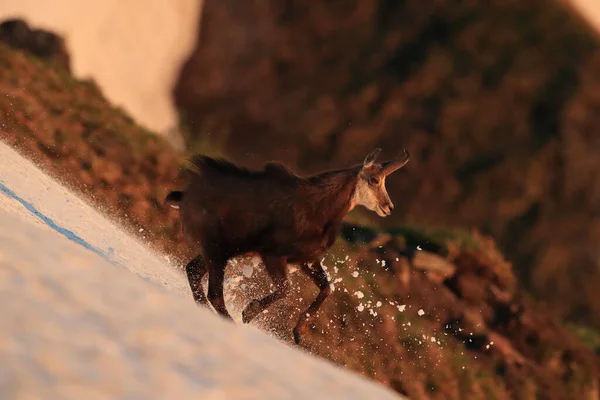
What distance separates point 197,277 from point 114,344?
4.08 metres

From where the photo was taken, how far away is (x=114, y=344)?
452 centimetres

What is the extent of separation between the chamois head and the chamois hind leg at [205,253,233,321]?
4.01ft

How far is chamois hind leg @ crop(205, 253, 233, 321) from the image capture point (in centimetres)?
820

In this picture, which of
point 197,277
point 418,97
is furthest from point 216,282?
→ point 418,97

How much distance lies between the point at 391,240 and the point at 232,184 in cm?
573

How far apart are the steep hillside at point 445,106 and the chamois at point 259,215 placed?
36.3 ft

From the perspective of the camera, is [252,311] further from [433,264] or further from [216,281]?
[433,264]

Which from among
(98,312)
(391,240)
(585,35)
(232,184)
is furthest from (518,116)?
(98,312)

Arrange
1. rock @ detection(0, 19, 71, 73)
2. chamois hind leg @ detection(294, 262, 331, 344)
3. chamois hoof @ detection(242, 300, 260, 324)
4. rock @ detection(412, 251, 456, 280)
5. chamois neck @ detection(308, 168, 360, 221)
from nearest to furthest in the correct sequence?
chamois neck @ detection(308, 168, 360, 221), chamois hoof @ detection(242, 300, 260, 324), chamois hind leg @ detection(294, 262, 331, 344), rock @ detection(412, 251, 456, 280), rock @ detection(0, 19, 71, 73)

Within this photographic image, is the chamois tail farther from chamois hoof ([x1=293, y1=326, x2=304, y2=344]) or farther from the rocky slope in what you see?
the rocky slope

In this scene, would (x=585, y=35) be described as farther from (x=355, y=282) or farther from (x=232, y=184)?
(x=232, y=184)

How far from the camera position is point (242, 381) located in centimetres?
457

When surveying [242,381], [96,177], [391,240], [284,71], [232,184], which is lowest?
[242,381]

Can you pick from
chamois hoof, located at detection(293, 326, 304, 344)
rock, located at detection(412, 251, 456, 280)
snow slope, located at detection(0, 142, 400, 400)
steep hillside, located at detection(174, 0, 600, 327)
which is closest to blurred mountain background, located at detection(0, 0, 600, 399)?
steep hillside, located at detection(174, 0, 600, 327)
